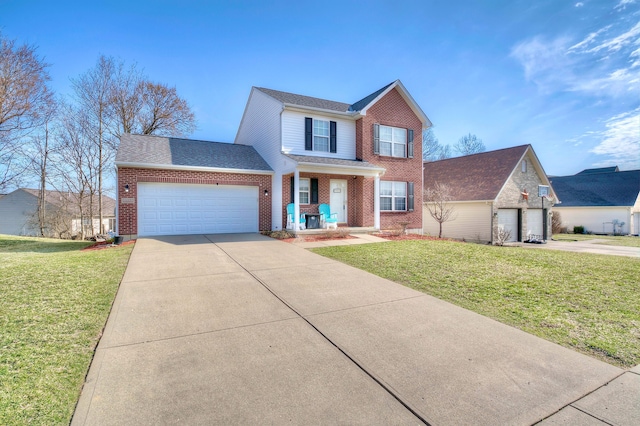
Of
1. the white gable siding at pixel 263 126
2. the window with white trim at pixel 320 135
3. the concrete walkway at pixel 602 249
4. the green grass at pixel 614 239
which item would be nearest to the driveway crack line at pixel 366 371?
the white gable siding at pixel 263 126

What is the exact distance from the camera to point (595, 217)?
1135 inches

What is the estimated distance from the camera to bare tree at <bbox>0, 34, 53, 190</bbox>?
16.1 m

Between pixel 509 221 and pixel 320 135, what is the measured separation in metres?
15.1

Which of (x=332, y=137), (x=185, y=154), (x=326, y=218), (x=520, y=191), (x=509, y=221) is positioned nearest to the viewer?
(x=185, y=154)

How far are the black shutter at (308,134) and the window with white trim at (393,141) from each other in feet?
13.1

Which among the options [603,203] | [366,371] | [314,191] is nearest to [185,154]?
[314,191]

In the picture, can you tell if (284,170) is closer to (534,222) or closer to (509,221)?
(509,221)

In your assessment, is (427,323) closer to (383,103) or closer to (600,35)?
(383,103)

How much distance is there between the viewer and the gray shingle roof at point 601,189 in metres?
28.0

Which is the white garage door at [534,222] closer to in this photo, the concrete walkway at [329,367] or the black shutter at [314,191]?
the black shutter at [314,191]

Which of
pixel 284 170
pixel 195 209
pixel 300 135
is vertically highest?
pixel 300 135

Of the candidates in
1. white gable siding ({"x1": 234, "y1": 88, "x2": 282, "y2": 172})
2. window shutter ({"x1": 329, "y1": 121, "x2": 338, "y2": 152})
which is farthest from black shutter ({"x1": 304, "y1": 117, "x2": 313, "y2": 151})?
white gable siding ({"x1": 234, "y1": 88, "x2": 282, "y2": 172})

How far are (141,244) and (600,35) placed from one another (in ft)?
63.8

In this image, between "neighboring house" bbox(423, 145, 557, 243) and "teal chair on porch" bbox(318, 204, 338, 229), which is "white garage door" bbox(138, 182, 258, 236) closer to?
"teal chair on porch" bbox(318, 204, 338, 229)
